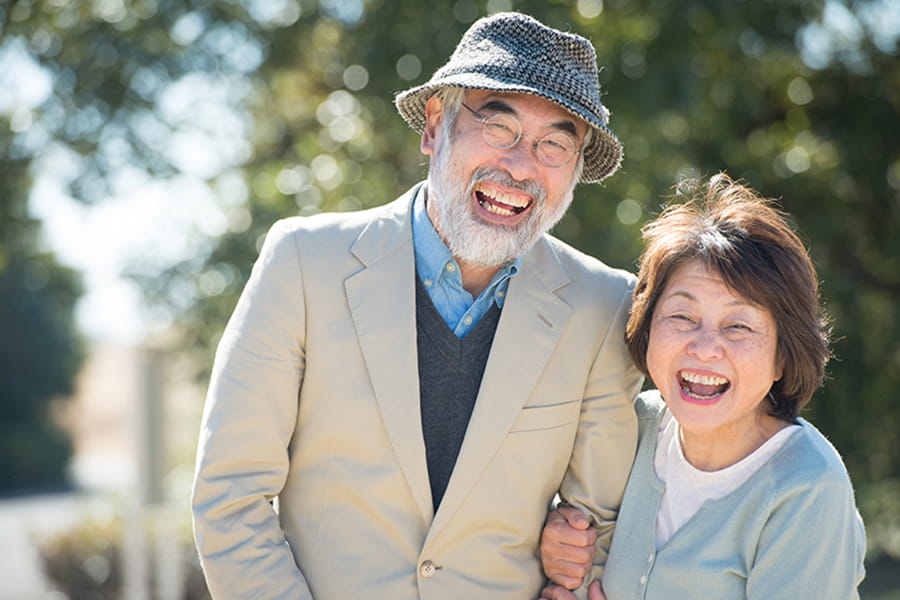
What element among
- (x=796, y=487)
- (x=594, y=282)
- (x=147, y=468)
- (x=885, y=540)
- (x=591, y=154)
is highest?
(x=591, y=154)

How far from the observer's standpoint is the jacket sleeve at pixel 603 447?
2.58 metres

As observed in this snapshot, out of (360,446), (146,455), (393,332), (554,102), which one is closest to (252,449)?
(360,446)

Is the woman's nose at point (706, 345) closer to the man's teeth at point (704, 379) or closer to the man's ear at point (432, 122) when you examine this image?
the man's teeth at point (704, 379)

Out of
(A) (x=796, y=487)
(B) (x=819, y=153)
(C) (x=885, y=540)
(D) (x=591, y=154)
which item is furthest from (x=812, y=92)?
(A) (x=796, y=487)

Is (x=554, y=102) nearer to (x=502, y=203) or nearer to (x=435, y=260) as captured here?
(x=502, y=203)

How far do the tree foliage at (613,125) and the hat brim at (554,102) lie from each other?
2977mm

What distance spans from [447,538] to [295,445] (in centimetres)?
44

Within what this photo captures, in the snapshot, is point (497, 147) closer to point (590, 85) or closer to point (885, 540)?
point (590, 85)

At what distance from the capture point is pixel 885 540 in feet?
28.0

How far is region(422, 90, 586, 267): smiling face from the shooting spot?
257 centimetres

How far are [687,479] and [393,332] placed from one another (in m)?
0.82

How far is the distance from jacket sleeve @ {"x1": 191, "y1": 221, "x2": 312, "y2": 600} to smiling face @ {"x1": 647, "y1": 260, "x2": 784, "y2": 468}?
0.91 m

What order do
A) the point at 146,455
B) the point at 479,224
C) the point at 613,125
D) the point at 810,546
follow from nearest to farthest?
1. the point at 810,546
2. the point at 479,224
3. the point at 613,125
4. the point at 146,455

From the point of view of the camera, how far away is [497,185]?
259 centimetres
